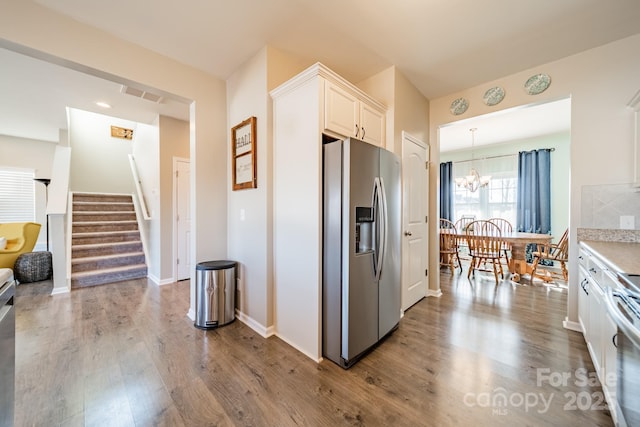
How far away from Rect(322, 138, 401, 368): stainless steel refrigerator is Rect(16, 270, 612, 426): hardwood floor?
21 cm

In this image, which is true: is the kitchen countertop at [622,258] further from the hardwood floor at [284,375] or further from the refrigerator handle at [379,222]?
the refrigerator handle at [379,222]

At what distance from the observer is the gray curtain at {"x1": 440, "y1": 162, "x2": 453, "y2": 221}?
663 cm

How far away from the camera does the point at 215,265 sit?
248cm

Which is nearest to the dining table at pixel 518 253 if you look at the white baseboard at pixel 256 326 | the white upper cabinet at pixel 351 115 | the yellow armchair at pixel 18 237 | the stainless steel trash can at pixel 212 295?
the white upper cabinet at pixel 351 115

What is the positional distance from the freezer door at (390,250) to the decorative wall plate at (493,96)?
1659 millimetres

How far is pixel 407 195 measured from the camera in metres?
2.86

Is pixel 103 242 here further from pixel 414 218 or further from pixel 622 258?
pixel 622 258

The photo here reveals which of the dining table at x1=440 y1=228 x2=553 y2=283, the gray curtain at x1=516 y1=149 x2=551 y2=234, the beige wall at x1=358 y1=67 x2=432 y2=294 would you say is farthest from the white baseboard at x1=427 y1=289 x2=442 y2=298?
the gray curtain at x1=516 y1=149 x2=551 y2=234

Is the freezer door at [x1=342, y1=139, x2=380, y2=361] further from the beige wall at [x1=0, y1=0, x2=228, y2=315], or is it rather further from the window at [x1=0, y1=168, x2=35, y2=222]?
the window at [x1=0, y1=168, x2=35, y2=222]

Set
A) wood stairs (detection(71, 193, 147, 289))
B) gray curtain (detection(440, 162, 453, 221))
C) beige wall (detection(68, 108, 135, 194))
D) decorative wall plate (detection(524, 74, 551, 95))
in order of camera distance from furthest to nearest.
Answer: gray curtain (detection(440, 162, 453, 221)), beige wall (detection(68, 108, 135, 194)), wood stairs (detection(71, 193, 147, 289)), decorative wall plate (detection(524, 74, 551, 95))

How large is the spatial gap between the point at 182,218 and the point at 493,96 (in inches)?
192

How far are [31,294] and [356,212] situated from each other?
4.56 m

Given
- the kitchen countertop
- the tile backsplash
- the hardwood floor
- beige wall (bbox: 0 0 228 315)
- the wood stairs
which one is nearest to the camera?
the kitchen countertop

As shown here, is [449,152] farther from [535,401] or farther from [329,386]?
[329,386]
